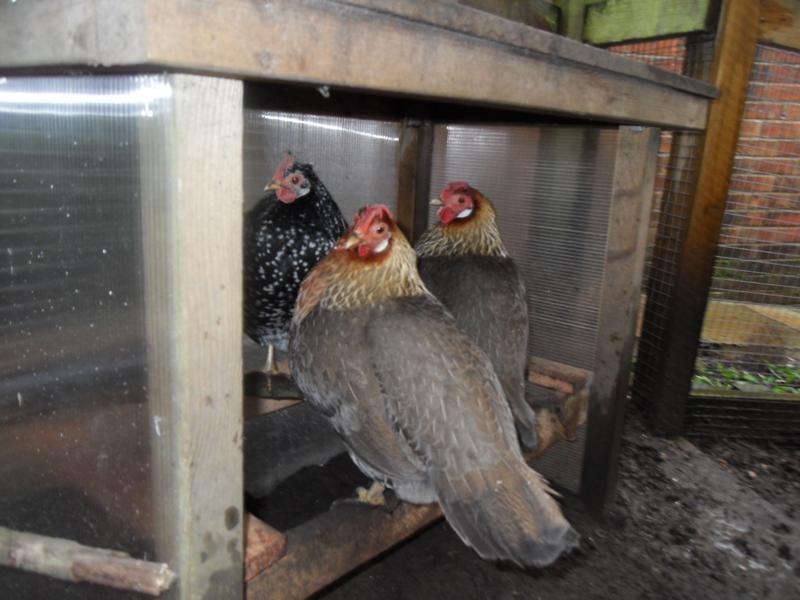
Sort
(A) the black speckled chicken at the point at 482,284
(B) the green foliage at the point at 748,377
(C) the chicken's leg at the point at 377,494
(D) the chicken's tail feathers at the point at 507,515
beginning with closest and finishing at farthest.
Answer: (D) the chicken's tail feathers at the point at 507,515 → (C) the chicken's leg at the point at 377,494 → (A) the black speckled chicken at the point at 482,284 → (B) the green foliage at the point at 748,377

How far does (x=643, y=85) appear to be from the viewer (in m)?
1.58

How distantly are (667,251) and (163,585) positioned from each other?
2.67 metres

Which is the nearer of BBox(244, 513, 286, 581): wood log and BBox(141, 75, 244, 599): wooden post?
BBox(141, 75, 244, 599): wooden post

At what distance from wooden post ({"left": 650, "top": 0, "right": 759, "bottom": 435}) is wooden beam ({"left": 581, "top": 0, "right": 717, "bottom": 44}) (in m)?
0.17

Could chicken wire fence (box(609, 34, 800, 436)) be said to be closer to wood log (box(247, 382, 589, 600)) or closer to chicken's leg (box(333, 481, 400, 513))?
chicken's leg (box(333, 481, 400, 513))

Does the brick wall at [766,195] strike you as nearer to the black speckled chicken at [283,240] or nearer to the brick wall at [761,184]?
the brick wall at [761,184]

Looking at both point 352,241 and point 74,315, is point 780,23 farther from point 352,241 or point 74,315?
point 74,315

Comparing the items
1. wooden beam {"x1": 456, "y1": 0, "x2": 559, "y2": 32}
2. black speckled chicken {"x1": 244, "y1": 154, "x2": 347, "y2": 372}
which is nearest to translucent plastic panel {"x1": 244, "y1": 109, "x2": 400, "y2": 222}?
black speckled chicken {"x1": 244, "y1": 154, "x2": 347, "y2": 372}

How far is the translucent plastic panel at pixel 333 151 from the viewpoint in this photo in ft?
6.86

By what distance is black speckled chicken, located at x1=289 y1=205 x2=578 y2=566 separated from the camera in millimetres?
1209

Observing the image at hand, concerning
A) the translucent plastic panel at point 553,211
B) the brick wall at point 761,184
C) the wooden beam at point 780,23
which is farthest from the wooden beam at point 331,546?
the wooden beam at point 780,23

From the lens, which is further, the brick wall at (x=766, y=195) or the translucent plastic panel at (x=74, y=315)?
the brick wall at (x=766, y=195)

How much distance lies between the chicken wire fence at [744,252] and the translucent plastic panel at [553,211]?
0.75 meters

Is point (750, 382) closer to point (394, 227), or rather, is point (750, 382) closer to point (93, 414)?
point (394, 227)
